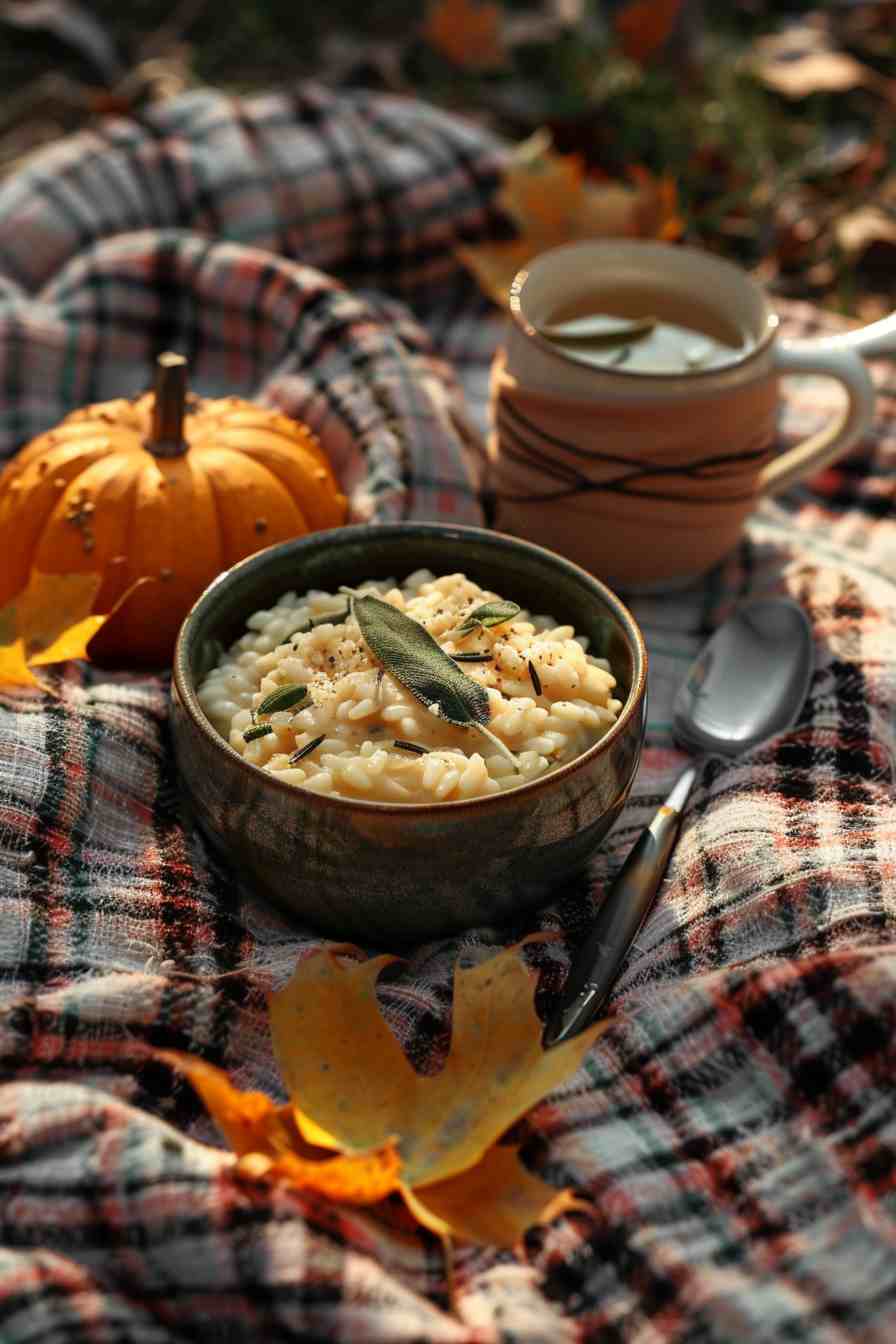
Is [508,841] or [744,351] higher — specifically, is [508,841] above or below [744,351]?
below

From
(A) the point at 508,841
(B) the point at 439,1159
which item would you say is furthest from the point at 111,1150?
(A) the point at 508,841

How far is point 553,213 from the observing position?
2135 millimetres

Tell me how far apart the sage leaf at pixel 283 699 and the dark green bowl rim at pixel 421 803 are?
0.05 meters

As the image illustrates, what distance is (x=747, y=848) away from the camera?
3.89ft

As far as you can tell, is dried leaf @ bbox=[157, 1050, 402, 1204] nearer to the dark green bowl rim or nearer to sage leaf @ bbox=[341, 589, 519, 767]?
the dark green bowl rim

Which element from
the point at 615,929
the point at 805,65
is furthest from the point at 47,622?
the point at 805,65

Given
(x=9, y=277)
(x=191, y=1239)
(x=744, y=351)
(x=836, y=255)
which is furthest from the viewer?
(x=836, y=255)

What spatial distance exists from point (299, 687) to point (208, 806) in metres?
0.12

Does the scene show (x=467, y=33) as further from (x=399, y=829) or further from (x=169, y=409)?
(x=399, y=829)

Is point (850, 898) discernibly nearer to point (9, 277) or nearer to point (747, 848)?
point (747, 848)

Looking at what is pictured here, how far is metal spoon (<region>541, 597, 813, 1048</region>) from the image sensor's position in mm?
1112

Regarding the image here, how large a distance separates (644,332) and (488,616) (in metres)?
0.51

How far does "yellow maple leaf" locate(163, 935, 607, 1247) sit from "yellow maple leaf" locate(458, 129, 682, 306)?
1302 mm

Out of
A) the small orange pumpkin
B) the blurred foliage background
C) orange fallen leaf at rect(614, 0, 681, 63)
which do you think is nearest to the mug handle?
the small orange pumpkin
